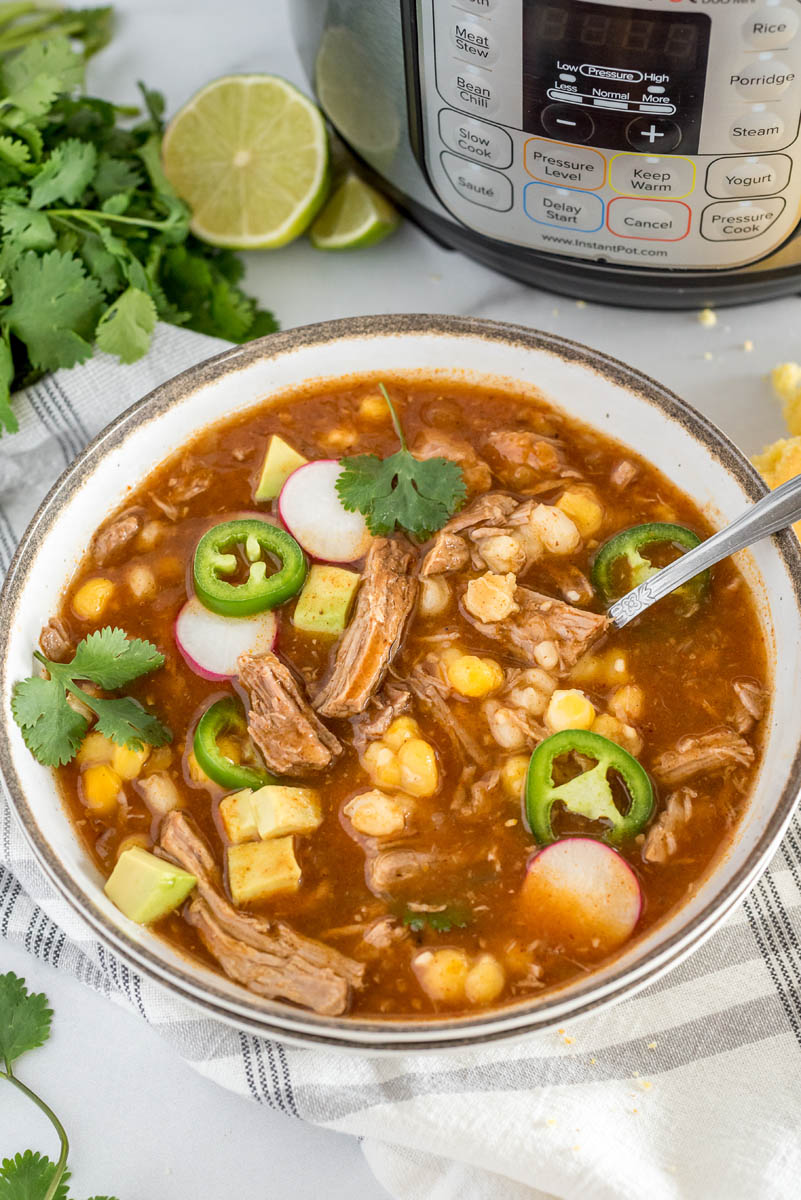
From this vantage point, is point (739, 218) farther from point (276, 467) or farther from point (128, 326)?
point (128, 326)

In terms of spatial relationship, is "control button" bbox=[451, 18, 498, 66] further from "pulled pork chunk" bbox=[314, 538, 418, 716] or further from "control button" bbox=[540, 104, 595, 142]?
"pulled pork chunk" bbox=[314, 538, 418, 716]

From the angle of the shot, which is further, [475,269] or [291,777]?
[475,269]

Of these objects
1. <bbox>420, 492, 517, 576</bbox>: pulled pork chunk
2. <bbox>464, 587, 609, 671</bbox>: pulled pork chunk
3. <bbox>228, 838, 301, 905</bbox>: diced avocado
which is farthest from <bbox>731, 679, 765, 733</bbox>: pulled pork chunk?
<bbox>228, 838, 301, 905</bbox>: diced avocado

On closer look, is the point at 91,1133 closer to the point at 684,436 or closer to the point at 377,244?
the point at 684,436

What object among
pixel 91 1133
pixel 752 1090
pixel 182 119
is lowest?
pixel 91 1133

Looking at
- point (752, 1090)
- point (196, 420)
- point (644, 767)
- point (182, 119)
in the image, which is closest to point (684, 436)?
point (644, 767)

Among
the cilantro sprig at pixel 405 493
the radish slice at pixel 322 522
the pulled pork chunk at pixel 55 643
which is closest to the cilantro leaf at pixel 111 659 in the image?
the pulled pork chunk at pixel 55 643

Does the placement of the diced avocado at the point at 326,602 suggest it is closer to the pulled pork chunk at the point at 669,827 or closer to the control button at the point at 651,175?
Result: the pulled pork chunk at the point at 669,827
